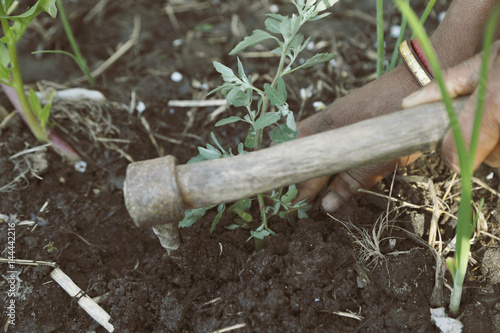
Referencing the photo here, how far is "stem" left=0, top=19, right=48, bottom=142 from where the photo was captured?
5.29ft

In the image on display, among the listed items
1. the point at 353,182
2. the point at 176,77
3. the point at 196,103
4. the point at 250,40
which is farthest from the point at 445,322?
the point at 176,77

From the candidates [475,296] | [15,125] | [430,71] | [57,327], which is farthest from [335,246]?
[15,125]

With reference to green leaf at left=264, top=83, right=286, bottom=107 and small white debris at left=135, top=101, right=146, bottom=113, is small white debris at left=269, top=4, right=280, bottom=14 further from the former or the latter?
green leaf at left=264, top=83, right=286, bottom=107

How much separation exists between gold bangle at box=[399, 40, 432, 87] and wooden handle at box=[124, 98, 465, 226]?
497 millimetres

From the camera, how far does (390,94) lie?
66.2 inches

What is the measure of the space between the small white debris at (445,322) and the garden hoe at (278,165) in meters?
0.55

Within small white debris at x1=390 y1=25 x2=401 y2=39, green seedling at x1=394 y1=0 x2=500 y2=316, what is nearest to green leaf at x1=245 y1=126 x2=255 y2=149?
green seedling at x1=394 y1=0 x2=500 y2=316

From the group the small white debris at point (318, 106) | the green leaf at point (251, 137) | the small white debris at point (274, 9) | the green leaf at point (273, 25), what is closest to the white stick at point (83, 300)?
the green leaf at point (251, 137)

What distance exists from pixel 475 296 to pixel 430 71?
783 mm

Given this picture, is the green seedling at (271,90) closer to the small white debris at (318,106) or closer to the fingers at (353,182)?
the fingers at (353,182)

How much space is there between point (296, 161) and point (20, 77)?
1.15 meters

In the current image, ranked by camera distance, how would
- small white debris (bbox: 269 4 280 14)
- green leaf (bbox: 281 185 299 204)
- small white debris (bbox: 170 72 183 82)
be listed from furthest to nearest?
small white debris (bbox: 269 4 280 14)
small white debris (bbox: 170 72 183 82)
green leaf (bbox: 281 185 299 204)

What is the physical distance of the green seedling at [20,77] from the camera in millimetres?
1516

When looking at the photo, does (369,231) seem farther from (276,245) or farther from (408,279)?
(276,245)
